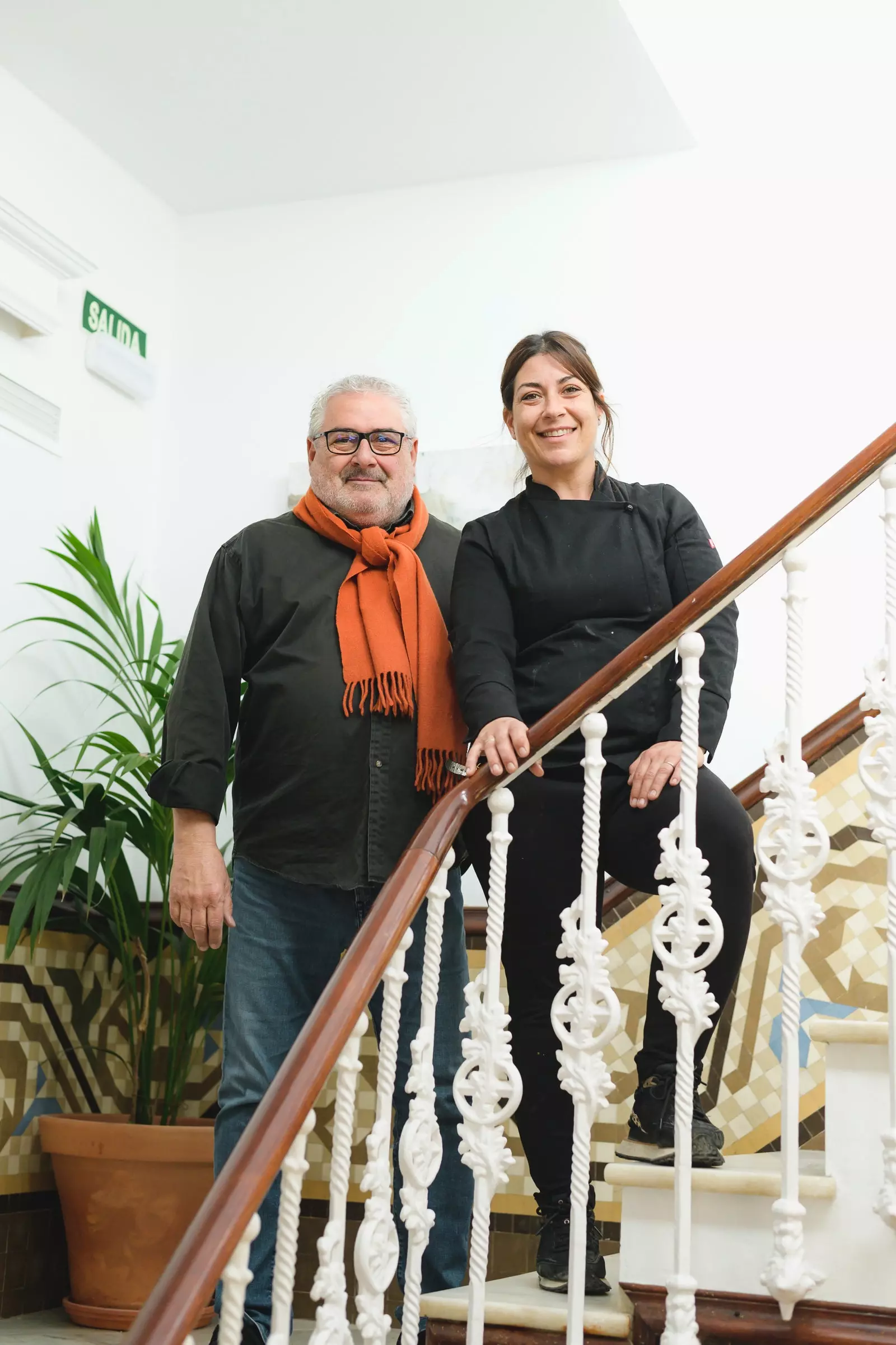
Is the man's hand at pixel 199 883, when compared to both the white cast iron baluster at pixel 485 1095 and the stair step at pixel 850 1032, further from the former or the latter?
the stair step at pixel 850 1032

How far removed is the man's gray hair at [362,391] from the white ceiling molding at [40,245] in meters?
1.29

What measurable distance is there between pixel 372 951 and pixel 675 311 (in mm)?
2441

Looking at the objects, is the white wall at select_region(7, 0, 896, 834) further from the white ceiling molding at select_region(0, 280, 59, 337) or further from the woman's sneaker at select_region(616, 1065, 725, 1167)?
the woman's sneaker at select_region(616, 1065, 725, 1167)

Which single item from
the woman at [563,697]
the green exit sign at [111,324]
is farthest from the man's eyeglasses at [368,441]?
the green exit sign at [111,324]

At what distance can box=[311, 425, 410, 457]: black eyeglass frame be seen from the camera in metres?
2.47

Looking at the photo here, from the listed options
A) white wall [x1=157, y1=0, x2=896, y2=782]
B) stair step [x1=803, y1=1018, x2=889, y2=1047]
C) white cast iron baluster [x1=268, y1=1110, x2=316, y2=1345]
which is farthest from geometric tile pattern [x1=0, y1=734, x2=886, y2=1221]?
white cast iron baluster [x1=268, y1=1110, x2=316, y2=1345]

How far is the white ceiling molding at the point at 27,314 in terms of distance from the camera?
11.0ft

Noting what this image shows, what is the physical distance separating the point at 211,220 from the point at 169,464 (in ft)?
2.71

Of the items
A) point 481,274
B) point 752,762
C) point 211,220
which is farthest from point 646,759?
point 211,220

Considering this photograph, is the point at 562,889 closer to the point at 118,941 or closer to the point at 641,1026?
the point at 641,1026

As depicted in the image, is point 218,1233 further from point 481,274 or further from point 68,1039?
point 481,274

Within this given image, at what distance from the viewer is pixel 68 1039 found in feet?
11.1

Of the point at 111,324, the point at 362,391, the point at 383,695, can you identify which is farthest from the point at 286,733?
the point at 111,324

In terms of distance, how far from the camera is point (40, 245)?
342 cm
